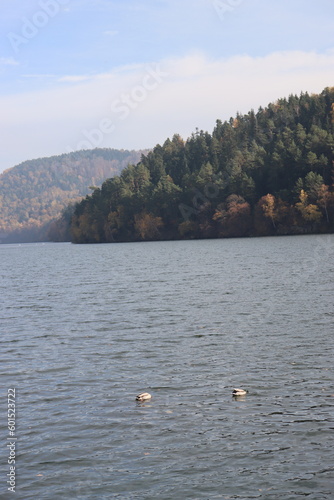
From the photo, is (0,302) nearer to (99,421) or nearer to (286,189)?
(99,421)

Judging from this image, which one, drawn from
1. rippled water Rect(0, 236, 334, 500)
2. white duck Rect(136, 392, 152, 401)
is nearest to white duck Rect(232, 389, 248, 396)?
rippled water Rect(0, 236, 334, 500)

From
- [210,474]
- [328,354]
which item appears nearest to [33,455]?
[210,474]

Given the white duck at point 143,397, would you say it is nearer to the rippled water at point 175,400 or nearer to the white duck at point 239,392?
the rippled water at point 175,400

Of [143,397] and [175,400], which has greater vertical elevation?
[143,397]

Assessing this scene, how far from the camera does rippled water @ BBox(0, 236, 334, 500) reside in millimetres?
13672

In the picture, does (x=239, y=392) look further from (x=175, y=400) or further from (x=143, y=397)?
(x=143, y=397)

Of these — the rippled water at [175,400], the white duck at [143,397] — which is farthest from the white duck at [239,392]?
the white duck at [143,397]

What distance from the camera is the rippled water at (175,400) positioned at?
1367 cm

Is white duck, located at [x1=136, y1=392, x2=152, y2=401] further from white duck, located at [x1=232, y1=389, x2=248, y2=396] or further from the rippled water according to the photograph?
white duck, located at [x1=232, y1=389, x2=248, y2=396]

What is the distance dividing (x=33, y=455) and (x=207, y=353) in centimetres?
1171

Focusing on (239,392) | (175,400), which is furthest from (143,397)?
(239,392)

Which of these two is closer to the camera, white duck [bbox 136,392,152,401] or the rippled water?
the rippled water

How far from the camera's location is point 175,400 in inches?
758

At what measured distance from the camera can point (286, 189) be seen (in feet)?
582
